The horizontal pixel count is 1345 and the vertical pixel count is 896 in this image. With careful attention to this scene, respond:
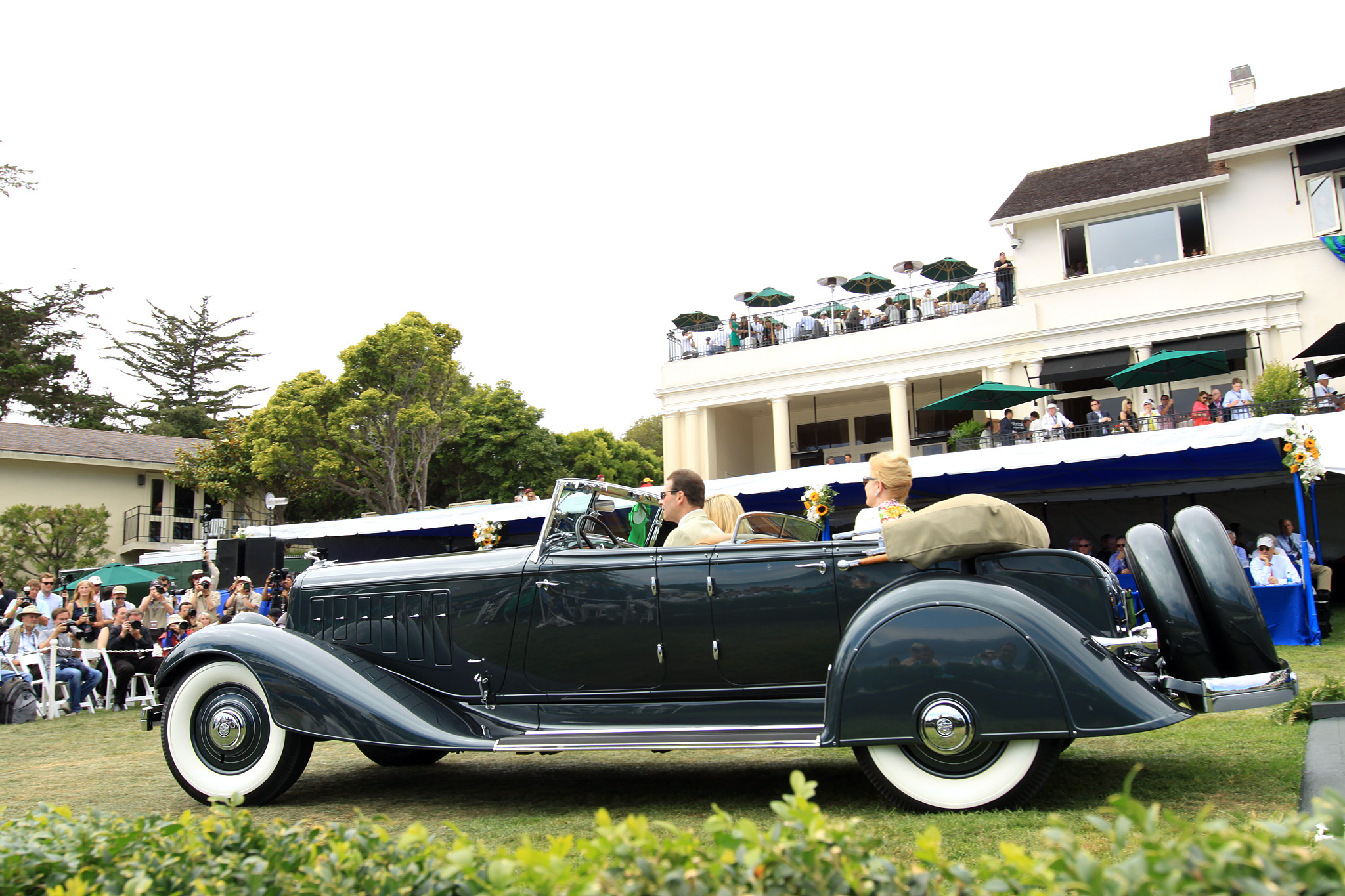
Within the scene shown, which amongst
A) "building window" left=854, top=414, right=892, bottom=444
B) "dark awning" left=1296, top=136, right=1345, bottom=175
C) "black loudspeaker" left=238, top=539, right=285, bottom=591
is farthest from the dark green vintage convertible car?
"building window" left=854, top=414, right=892, bottom=444

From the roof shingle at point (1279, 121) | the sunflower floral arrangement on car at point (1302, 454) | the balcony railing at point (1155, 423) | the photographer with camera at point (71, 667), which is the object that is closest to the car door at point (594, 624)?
the photographer with camera at point (71, 667)

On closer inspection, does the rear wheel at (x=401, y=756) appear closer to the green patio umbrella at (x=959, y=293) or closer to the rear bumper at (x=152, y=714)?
the rear bumper at (x=152, y=714)

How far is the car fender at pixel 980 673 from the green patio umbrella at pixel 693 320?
27.8 metres

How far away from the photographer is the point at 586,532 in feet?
18.2

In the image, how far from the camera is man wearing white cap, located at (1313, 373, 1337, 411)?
16.6 metres

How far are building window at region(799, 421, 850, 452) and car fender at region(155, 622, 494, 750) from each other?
27.5 meters

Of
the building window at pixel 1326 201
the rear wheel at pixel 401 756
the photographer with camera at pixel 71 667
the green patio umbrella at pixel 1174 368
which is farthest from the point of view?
the building window at pixel 1326 201

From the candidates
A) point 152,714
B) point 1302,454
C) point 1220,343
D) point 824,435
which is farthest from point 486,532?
point 1220,343

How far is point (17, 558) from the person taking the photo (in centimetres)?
2992

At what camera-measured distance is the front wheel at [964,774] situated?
12.9ft

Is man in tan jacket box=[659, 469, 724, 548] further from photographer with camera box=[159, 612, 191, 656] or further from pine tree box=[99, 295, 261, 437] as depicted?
pine tree box=[99, 295, 261, 437]

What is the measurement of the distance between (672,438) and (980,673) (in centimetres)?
2785

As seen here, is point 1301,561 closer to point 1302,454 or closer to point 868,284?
point 1302,454

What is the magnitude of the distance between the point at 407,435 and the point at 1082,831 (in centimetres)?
3105
